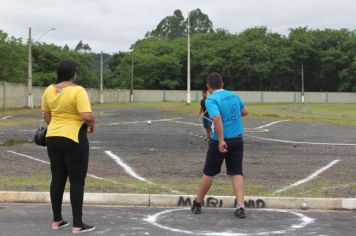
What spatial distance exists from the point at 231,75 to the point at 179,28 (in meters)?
42.1

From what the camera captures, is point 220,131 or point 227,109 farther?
point 227,109

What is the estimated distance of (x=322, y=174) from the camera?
11.2 m

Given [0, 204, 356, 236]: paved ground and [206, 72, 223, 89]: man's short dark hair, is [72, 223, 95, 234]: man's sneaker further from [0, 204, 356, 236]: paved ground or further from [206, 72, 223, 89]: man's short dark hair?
[206, 72, 223, 89]: man's short dark hair

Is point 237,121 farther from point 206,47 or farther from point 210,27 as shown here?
point 210,27

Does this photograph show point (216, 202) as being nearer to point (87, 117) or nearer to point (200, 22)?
point (87, 117)

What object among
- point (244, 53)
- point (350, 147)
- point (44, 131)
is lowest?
point (350, 147)

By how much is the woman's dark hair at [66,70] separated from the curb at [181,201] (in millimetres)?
2374

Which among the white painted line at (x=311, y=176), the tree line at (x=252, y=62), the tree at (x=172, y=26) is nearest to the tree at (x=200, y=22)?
the tree at (x=172, y=26)

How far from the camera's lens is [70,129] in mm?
6484

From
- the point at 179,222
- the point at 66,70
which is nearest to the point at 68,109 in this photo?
the point at 66,70

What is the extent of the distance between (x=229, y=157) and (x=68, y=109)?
2.30m

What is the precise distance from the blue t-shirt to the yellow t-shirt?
1.80 m

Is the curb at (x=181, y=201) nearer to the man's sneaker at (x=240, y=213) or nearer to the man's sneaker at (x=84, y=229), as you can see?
the man's sneaker at (x=240, y=213)

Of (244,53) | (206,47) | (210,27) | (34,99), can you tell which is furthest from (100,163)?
(210,27)
